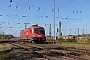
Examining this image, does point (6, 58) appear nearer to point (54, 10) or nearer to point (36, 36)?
point (36, 36)

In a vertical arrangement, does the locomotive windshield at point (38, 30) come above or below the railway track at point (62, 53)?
above

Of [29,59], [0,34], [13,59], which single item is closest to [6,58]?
[13,59]

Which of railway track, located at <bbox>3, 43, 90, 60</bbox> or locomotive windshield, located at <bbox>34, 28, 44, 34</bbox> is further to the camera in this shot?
locomotive windshield, located at <bbox>34, 28, 44, 34</bbox>


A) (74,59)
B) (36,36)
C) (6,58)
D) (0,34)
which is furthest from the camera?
Answer: (0,34)

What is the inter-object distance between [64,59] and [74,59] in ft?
2.22

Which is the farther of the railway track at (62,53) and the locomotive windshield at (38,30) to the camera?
the locomotive windshield at (38,30)

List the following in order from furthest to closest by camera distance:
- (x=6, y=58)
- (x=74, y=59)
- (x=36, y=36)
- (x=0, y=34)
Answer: (x=0, y=34) → (x=36, y=36) → (x=6, y=58) → (x=74, y=59)

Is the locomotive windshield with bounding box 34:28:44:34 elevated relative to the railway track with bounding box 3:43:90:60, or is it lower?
elevated

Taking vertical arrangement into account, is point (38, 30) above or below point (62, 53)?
above

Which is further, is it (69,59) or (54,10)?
(54,10)

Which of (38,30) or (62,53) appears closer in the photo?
(62,53)

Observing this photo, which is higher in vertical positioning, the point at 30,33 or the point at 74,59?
the point at 30,33

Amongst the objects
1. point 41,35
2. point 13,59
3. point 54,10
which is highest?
point 54,10

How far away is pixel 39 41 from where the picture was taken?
137 feet
